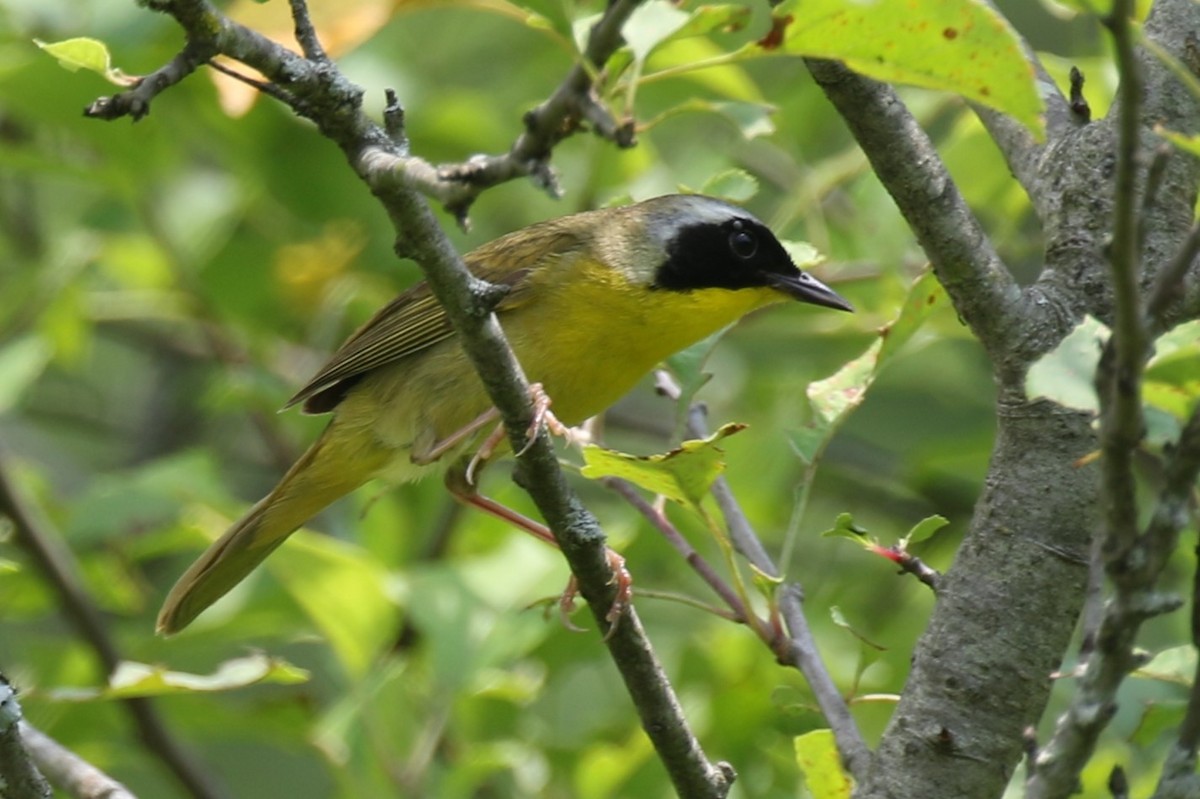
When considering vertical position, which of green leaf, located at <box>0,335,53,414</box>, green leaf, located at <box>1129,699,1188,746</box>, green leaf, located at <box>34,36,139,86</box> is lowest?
green leaf, located at <box>1129,699,1188,746</box>

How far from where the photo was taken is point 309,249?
5.47 metres

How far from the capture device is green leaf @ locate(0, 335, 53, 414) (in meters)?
4.25

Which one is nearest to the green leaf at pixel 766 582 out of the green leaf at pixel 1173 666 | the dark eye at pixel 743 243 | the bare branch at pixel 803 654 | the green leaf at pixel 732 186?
the bare branch at pixel 803 654

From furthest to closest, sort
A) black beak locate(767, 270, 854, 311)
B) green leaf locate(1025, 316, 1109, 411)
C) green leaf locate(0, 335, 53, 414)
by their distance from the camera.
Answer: green leaf locate(0, 335, 53, 414)
black beak locate(767, 270, 854, 311)
green leaf locate(1025, 316, 1109, 411)

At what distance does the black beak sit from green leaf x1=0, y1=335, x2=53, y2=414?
1.98 metres

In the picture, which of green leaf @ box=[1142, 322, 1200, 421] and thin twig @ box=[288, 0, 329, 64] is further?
thin twig @ box=[288, 0, 329, 64]

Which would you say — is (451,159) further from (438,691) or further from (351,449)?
(438,691)

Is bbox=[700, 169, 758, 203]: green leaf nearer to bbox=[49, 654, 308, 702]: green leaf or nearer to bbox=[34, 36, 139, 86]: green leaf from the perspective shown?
bbox=[49, 654, 308, 702]: green leaf

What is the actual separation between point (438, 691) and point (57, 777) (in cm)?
137

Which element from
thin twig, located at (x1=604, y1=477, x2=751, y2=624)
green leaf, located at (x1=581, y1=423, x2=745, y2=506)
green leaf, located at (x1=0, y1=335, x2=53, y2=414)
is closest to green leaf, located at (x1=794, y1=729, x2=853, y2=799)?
thin twig, located at (x1=604, y1=477, x2=751, y2=624)

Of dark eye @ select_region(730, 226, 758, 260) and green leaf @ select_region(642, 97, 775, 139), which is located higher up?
green leaf @ select_region(642, 97, 775, 139)

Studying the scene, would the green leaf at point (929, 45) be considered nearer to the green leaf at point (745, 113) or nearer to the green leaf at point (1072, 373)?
the green leaf at point (1072, 373)

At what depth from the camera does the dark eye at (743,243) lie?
4.09 m

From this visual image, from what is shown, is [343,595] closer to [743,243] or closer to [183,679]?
[183,679]
